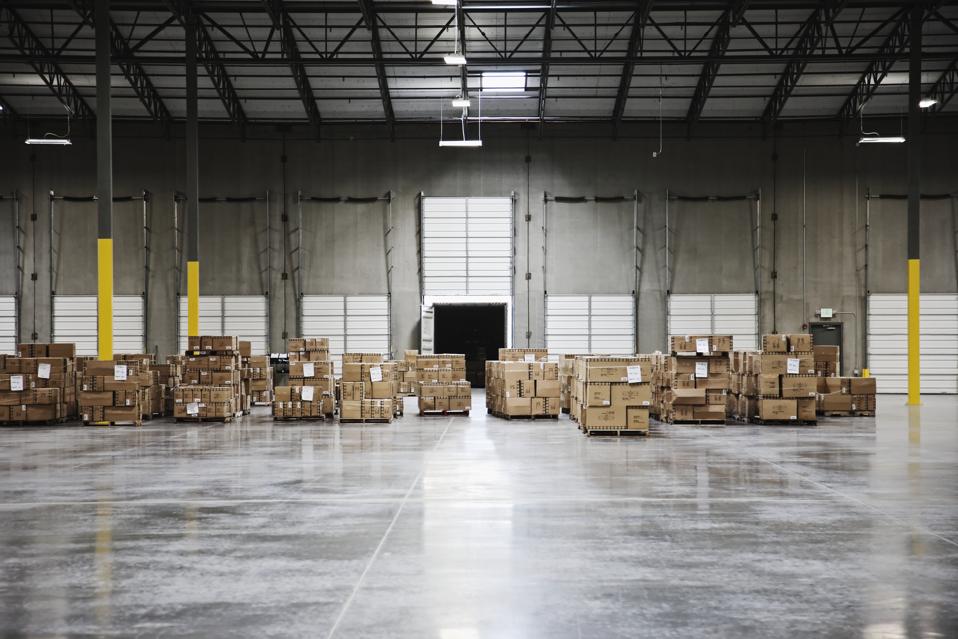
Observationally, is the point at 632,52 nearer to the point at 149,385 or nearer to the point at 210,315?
the point at 149,385

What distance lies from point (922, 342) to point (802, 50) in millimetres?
10565

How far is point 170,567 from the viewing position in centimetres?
573

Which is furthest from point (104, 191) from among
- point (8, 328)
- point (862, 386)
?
point (862, 386)

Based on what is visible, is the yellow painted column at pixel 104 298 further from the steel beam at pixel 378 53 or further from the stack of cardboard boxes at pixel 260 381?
the steel beam at pixel 378 53

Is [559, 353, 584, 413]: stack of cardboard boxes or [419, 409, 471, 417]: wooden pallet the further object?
[559, 353, 584, 413]: stack of cardboard boxes

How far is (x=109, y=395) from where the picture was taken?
54.8 ft

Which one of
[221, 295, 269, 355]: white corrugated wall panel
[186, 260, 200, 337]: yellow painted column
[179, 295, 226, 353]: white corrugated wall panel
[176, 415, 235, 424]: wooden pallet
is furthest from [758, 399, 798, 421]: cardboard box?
[179, 295, 226, 353]: white corrugated wall panel

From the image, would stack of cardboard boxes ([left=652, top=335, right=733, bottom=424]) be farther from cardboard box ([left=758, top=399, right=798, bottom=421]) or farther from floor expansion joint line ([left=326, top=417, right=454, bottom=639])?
floor expansion joint line ([left=326, top=417, right=454, bottom=639])

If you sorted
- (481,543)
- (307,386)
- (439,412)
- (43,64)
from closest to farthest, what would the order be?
1. (481,543)
2. (307,386)
3. (439,412)
4. (43,64)

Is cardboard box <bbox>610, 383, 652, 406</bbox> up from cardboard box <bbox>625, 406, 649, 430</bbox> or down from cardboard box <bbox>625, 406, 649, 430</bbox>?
up

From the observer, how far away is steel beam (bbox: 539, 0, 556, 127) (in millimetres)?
21720

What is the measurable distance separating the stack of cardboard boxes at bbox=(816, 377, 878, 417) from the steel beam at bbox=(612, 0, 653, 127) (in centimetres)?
1023

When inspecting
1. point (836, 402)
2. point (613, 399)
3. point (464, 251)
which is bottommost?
point (836, 402)

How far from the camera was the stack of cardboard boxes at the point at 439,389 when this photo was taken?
18812mm
